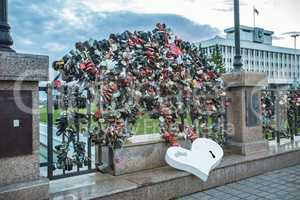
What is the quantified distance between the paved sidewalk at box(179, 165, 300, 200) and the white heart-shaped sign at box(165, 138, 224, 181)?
0.31 metres

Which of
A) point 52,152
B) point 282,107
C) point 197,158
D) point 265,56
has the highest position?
point 265,56

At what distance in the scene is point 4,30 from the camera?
3299 millimetres

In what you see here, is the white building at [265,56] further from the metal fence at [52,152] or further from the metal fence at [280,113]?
the metal fence at [52,152]

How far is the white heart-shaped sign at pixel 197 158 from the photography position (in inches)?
181

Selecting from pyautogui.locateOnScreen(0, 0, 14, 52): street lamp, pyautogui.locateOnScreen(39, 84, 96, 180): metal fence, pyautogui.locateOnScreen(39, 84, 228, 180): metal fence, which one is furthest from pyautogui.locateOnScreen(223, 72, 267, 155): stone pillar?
pyautogui.locateOnScreen(0, 0, 14, 52): street lamp

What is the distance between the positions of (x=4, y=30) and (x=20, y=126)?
1.03 m

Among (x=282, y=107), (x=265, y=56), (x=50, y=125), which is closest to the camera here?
(x=50, y=125)

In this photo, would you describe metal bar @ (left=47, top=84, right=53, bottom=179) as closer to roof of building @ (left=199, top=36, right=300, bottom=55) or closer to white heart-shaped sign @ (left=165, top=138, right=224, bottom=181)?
white heart-shaped sign @ (left=165, top=138, right=224, bottom=181)

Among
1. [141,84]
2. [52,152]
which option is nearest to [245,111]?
[141,84]

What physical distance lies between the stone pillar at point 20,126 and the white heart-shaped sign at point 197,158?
6.22 feet

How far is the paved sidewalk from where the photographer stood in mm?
4445

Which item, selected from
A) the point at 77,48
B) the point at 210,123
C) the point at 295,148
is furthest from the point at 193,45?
the point at 295,148

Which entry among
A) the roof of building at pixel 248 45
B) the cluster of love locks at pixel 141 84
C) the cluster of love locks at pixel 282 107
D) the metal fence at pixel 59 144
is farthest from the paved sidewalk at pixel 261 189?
the roof of building at pixel 248 45

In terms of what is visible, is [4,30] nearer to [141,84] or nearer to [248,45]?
[141,84]
